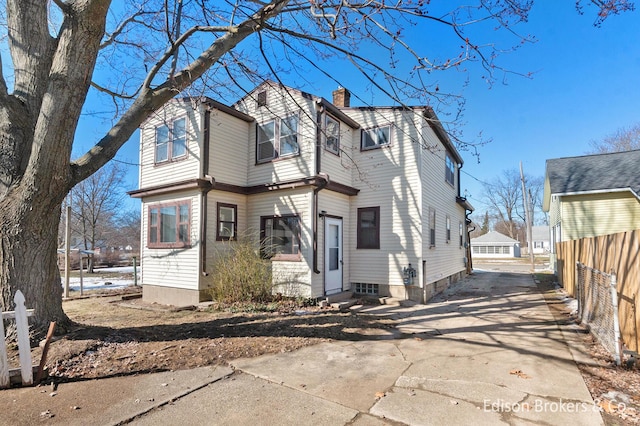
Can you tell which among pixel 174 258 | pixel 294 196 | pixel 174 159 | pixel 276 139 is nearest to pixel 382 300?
pixel 294 196

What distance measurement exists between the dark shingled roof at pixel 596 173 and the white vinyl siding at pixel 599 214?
1.44 ft

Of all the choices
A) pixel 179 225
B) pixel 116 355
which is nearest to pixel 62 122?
pixel 116 355

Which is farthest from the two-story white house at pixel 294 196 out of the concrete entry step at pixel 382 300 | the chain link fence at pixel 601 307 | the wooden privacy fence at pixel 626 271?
the wooden privacy fence at pixel 626 271

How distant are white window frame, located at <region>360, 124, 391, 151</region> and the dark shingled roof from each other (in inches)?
353

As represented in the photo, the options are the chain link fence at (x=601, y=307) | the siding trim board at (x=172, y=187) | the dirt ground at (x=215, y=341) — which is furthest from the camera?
the siding trim board at (x=172, y=187)

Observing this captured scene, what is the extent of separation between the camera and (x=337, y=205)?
10750 millimetres

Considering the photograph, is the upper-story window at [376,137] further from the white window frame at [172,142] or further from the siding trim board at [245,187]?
the white window frame at [172,142]

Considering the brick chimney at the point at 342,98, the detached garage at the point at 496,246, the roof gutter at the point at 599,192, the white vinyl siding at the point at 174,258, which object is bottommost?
the detached garage at the point at 496,246

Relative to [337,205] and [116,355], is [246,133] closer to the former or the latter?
[337,205]

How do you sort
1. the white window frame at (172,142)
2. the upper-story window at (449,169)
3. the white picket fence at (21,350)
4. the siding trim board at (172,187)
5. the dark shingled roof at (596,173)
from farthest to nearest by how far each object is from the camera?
the upper-story window at (449,169), the dark shingled roof at (596,173), the white window frame at (172,142), the siding trim board at (172,187), the white picket fence at (21,350)

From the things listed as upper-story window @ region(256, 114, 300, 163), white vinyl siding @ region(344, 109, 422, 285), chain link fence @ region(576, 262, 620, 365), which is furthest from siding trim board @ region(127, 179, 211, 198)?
chain link fence @ region(576, 262, 620, 365)

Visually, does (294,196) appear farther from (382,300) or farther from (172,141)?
(172,141)

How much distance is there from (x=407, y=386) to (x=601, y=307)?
12.9 feet

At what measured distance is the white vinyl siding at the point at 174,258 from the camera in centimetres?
987
